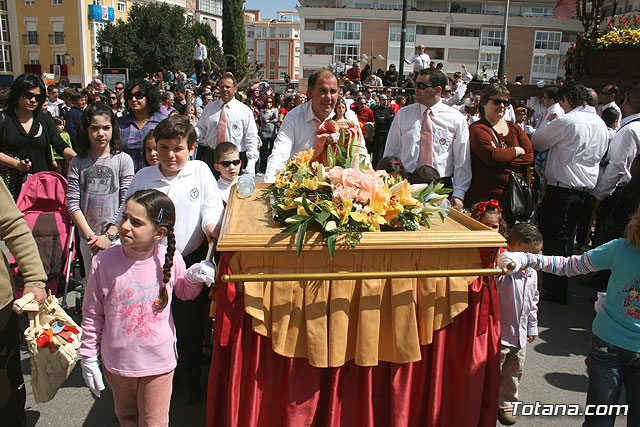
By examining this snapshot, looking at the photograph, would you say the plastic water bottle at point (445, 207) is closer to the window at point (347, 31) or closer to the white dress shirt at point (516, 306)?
the white dress shirt at point (516, 306)

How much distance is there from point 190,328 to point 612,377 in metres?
2.64

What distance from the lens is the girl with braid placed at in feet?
8.36

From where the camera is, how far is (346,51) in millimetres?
62812

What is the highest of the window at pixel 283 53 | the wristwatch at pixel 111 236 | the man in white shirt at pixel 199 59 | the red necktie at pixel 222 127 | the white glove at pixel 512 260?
the window at pixel 283 53

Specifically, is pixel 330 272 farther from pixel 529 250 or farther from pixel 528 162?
pixel 528 162

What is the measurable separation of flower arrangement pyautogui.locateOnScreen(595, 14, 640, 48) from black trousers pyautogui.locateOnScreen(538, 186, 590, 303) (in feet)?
16.6

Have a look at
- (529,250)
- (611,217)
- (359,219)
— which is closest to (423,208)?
(359,219)

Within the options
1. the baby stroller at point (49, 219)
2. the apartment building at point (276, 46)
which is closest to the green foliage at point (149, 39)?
the baby stroller at point (49, 219)

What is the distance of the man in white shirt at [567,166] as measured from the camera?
5.09 metres

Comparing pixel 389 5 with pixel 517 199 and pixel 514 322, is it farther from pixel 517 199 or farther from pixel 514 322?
pixel 514 322

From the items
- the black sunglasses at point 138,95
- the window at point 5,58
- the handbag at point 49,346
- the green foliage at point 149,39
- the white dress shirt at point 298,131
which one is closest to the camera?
the handbag at point 49,346

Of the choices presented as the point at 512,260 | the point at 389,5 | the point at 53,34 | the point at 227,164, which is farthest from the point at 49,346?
the point at 389,5

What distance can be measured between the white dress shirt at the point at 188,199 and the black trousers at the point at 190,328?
171 mm

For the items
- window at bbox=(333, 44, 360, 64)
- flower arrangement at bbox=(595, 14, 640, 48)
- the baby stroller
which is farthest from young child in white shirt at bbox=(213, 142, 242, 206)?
window at bbox=(333, 44, 360, 64)
